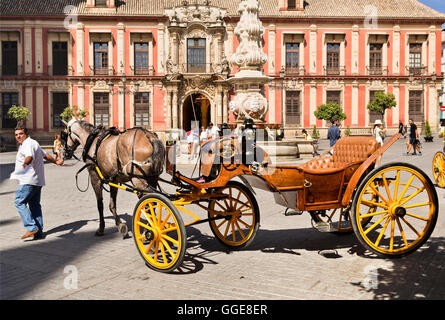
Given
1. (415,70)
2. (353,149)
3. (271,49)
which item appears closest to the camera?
(353,149)

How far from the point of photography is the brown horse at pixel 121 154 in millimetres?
5352

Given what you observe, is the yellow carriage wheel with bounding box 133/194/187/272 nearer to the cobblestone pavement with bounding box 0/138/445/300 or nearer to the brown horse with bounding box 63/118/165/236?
the cobblestone pavement with bounding box 0/138/445/300

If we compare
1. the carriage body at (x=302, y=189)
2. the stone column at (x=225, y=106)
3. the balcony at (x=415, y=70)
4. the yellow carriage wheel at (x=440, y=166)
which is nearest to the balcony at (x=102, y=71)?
the stone column at (x=225, y=106)

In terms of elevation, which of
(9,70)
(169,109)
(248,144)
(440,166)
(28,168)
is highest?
(9,70)

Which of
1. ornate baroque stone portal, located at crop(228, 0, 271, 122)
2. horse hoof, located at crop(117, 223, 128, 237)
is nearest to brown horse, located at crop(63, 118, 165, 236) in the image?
horse hoof, located at crop(117, 223, 128, 237)

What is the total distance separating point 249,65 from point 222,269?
9.90 metres

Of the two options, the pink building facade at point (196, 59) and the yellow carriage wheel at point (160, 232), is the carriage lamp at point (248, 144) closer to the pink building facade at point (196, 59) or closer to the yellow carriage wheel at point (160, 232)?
the yellow carriage wheel at point (160, 232)

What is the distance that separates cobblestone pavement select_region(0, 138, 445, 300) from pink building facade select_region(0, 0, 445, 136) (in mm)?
28445

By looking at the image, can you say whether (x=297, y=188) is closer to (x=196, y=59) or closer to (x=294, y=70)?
(x=196, y=59)

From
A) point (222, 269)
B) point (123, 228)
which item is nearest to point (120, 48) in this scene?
point (123, 228)

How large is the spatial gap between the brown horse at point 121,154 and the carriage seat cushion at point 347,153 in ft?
6.10

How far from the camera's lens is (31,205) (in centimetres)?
599
